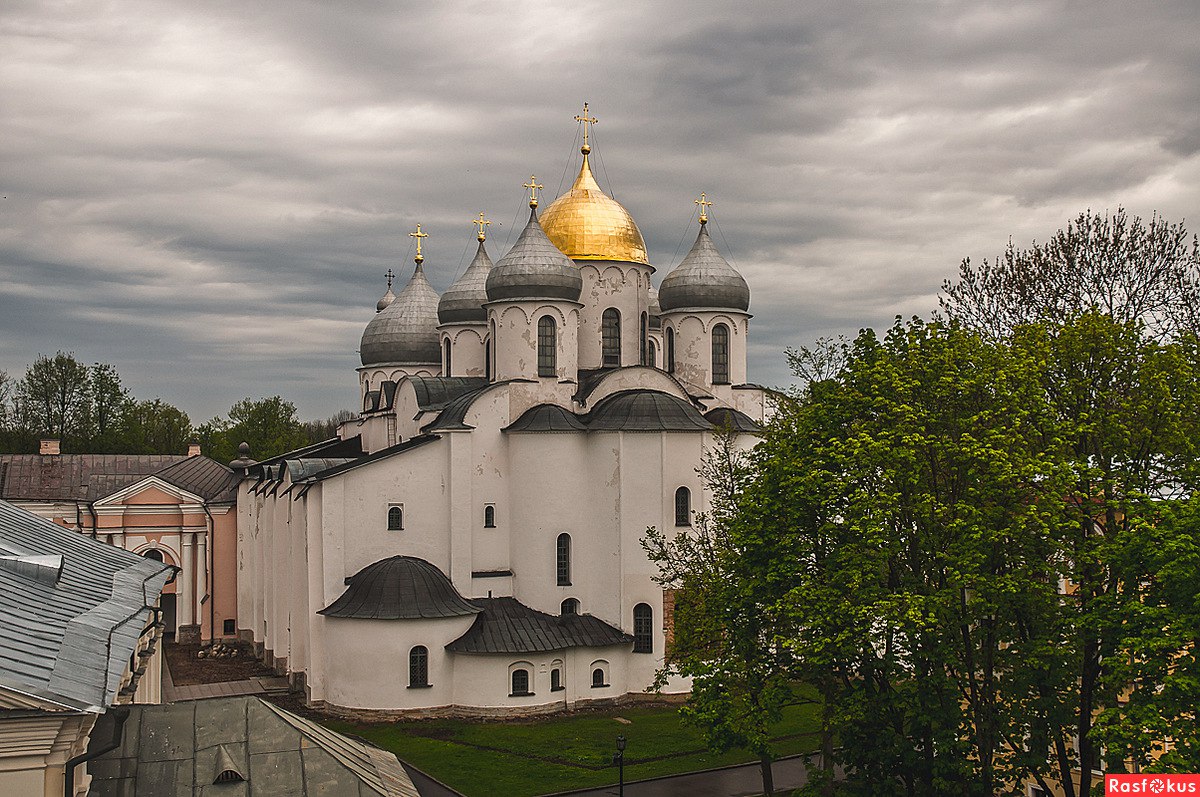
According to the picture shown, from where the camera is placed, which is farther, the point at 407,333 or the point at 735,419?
the point at 407,333

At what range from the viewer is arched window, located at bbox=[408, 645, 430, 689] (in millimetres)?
30547

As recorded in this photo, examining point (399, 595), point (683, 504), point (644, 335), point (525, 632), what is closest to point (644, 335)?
point (644, 335)

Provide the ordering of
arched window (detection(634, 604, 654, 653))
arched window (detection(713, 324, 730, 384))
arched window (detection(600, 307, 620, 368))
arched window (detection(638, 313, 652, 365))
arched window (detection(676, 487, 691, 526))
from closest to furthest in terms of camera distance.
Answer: arched window (detection(634, 604, 654, 653)) → arched window (detection(676, 487, 691, 526)) → arched window (detection(600, 307, 620, 368)) → arched window (detection(713, 324, 730, 384)) → arched window (detection(638, 313, 652, 365))

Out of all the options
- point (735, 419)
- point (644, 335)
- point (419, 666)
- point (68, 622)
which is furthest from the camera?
point (644, 335)

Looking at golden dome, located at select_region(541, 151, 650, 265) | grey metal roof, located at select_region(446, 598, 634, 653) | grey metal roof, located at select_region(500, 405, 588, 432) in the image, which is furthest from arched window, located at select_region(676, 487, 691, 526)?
golden dome, located at select_region(541, 151, 650, 265)

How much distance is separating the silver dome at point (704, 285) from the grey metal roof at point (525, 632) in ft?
36.8

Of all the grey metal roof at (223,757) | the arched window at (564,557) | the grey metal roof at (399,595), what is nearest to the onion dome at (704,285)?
the arched window at (564,557)

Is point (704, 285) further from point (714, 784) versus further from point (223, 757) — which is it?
point (223, 757)

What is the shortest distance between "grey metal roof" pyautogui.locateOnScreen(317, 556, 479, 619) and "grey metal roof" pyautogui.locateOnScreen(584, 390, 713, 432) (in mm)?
6171

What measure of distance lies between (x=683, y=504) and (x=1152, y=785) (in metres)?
19.6

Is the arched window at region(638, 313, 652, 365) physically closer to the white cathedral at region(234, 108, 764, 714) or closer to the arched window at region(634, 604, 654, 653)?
the white cathedral at region(234, 108, 764, 714)

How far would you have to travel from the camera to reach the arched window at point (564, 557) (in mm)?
33094

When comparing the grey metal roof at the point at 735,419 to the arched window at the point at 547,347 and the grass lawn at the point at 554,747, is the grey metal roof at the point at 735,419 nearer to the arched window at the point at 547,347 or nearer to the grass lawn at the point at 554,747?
the arched window at the point at 547,347

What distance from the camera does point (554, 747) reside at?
27562 mm
